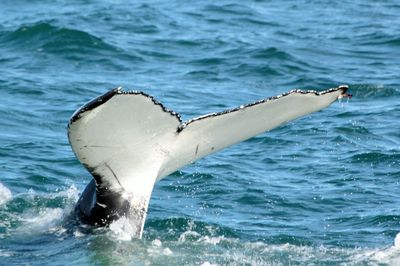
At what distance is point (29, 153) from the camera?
11562 mm

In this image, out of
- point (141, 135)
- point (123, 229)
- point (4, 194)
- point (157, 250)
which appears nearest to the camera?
point (141, 135)

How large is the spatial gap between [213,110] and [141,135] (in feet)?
24.3

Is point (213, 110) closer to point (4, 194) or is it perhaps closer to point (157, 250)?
point (4, 194)

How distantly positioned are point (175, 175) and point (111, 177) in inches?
163

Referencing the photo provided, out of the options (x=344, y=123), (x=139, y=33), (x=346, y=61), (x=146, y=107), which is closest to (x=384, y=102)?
(x=344, y=123)

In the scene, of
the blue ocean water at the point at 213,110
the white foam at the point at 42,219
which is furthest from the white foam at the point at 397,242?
the white foam at the point at 42,219

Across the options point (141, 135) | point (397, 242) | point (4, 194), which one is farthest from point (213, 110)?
point (141, 135)

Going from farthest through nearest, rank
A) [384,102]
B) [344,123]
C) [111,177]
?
1. [384,102]
2. [344,123]
3. [111,177]

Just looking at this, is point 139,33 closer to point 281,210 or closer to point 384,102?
point 384,102

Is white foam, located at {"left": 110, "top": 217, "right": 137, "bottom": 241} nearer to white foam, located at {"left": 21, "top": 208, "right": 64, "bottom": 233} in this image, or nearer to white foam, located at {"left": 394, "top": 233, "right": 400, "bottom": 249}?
white foam, located at {"left": 21, "top": 208, "right": 64, "bottom": 233}

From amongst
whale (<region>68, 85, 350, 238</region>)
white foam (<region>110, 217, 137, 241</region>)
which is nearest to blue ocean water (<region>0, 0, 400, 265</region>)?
white foam (<region>110, 217, 137, 241</region>)

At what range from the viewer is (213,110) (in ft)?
45.4

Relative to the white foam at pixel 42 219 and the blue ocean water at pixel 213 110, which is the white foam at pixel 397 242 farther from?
the white foam at pixel 42 219

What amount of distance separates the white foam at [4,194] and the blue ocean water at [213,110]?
1.8 inches
